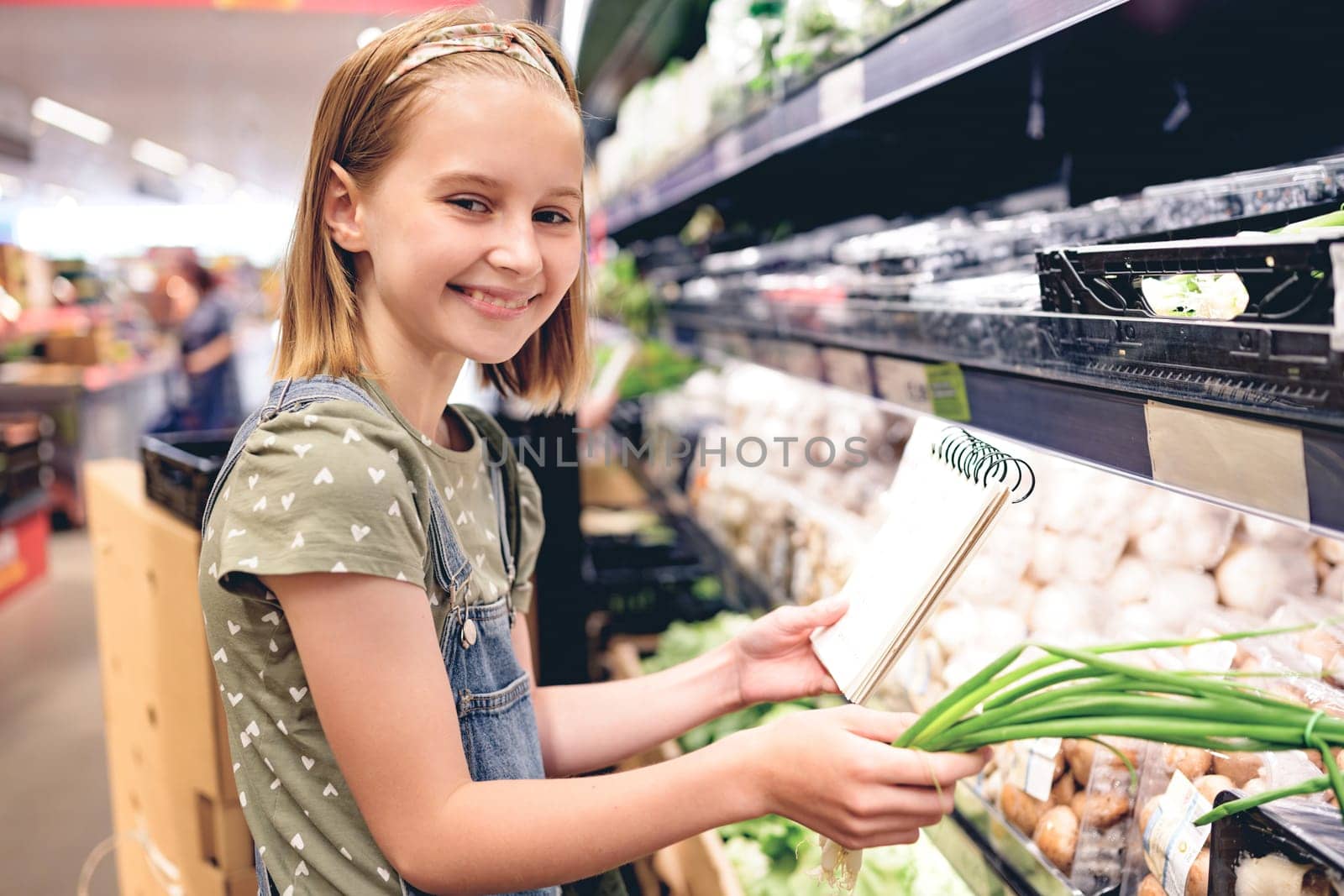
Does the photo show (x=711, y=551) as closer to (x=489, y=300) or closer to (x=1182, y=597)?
(x=1182, y=597)

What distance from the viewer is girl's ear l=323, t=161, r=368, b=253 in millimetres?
1007

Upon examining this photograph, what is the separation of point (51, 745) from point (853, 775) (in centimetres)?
406

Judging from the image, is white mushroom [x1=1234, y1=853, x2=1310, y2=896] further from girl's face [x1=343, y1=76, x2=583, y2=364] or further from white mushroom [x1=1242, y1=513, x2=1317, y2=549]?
girl's face [x1=343, y1=76, x2=583, y2=364]

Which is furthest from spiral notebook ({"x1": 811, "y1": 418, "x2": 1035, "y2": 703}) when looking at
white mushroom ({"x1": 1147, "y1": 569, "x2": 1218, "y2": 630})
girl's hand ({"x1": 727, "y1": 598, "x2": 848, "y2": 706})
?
white mushroom ({"x1": 1147, "y1": 569, "x2": 1218, "y2": 630})

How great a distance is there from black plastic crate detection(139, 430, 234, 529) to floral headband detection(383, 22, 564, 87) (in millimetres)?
927

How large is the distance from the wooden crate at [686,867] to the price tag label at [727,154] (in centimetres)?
109

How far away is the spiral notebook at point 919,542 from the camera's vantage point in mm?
806

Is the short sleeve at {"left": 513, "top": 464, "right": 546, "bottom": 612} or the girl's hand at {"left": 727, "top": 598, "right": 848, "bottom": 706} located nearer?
the girl's hand at {"left": 727, "top": 598, "right": 848, "bottom": 706}

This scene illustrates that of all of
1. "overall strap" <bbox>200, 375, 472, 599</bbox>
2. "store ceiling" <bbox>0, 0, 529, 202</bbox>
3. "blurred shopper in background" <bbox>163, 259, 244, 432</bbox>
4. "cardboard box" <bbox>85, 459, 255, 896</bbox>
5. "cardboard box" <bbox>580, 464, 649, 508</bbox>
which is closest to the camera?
"overall strap" <bbox>200, 375, 472, 599</bbox>

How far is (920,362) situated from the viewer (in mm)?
1241

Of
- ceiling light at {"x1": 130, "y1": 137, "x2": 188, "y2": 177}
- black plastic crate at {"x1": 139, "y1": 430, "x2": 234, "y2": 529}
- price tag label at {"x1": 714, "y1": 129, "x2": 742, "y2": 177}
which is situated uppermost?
ceiling light at {"x1": 130, "y1": 137, "x2": 188, "y2": 177}

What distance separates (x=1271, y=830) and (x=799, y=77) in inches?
49.8

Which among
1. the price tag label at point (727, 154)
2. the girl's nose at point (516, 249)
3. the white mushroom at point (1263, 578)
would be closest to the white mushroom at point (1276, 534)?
the white mushroom at point (1263, 578)

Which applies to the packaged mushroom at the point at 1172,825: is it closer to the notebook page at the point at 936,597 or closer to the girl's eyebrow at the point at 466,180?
the notebook page at the point at 936,597
